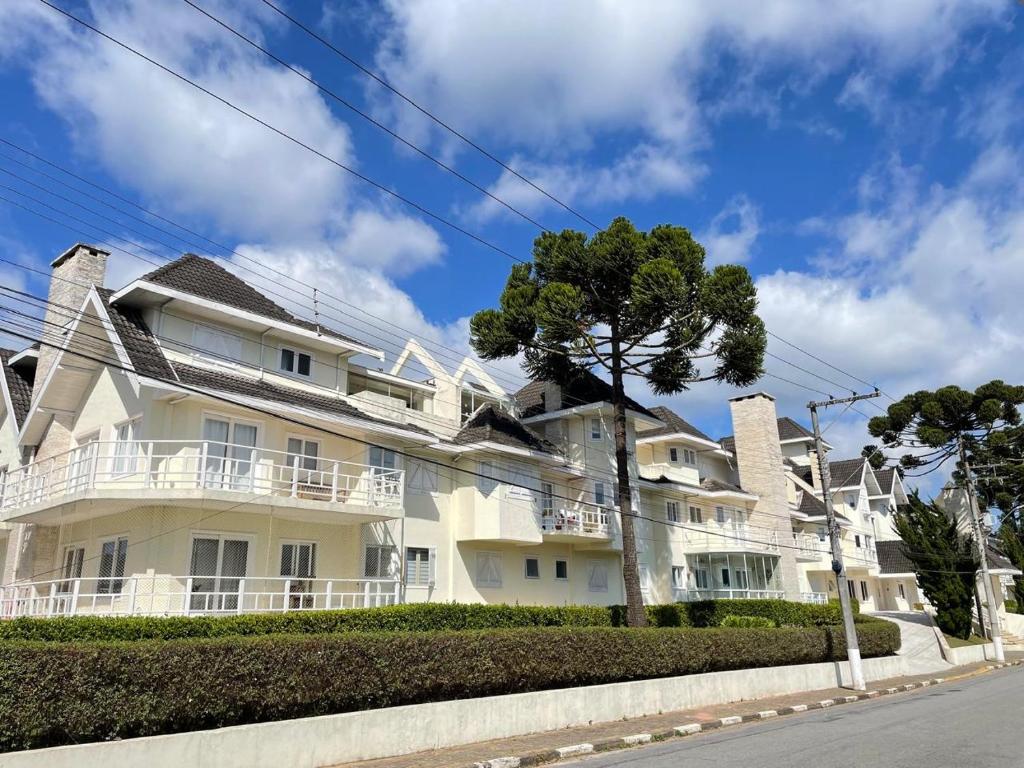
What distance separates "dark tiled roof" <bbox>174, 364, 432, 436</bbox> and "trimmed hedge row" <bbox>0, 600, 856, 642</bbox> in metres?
6.07

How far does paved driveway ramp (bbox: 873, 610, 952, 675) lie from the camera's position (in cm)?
3134

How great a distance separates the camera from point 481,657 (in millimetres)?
15453

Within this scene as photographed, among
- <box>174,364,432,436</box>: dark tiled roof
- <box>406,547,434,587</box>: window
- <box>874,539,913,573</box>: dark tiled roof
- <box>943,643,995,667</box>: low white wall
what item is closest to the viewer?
<box>174,364,432,436</box>: dark tiled roof

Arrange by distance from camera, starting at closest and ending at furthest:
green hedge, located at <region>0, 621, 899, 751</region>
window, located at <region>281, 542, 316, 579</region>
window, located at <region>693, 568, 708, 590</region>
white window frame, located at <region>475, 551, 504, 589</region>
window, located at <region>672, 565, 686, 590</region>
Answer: green hedge, located at <region>0, 621, 899, 751</region> → window, located at <region>281, 542, 316, 579</region> → white window frame, located at <region>475, 551, 504, 589</region> → window, located at <region>672, 565, 686, 590</region> → window, located at <region>693, 568, 708, 590</region>

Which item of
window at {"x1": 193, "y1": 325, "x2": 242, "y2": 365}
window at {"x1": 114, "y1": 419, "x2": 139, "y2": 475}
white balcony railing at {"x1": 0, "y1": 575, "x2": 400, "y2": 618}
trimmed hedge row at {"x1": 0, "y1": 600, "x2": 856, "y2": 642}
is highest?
window at {"x1": 193, "y1": 325, "x2": 242, "y2": 365}

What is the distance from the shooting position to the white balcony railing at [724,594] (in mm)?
38969

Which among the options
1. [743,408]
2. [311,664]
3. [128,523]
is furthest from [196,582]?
[743,408]

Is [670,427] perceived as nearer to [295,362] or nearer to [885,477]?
[295,362]

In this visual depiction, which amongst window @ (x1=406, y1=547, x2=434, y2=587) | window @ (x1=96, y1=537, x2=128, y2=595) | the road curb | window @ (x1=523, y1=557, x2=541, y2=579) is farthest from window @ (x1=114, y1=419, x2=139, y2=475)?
window @ (x1=523, y1=557, x2=541, y2=579)

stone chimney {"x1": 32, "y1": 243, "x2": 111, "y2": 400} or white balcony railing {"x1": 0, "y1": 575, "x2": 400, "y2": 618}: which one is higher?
stone chimney {"x1": 32, "y1": 243, "x2": 111, "y2": 400}

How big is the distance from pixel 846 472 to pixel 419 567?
46.9 meters

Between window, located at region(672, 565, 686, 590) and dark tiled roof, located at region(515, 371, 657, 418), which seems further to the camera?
window, located at region(672, 565, 686, 590)

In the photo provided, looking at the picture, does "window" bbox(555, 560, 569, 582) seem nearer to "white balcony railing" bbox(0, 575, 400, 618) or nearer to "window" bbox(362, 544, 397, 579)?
"window" bbox(362, 544, 397, 579)

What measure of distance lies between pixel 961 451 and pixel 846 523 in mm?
10637
